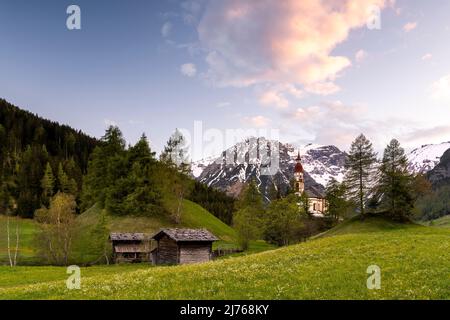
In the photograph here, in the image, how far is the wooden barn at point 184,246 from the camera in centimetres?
6450

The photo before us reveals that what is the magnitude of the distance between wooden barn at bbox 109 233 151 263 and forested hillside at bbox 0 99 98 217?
66565 mm

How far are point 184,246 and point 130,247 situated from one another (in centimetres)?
1493

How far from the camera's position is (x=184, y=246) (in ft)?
213

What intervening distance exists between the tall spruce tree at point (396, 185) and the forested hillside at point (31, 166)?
340 ft

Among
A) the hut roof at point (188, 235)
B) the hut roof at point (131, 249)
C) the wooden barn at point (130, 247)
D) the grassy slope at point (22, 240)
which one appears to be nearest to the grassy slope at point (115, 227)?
the grassy slope at point (22, 240)

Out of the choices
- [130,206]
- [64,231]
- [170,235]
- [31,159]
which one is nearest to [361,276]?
[170,235]

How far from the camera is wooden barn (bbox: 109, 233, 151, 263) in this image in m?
73.1

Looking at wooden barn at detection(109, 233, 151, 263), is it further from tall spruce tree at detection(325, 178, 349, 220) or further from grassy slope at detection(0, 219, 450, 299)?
tall spruce tree at detection(325, 178, 349, 220)

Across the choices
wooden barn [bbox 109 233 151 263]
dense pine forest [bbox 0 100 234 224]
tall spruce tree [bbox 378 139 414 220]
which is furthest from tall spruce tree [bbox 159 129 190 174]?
tall spruce tree [bbox 378 139 414 220]

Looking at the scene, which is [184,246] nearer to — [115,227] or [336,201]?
[115,227]

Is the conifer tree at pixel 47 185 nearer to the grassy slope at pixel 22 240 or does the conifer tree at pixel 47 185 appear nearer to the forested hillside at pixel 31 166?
the forested hillside at pixel 31 166

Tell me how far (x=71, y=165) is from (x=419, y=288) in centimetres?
15830

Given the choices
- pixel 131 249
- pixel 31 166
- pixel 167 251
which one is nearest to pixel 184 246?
pixel 167 251
